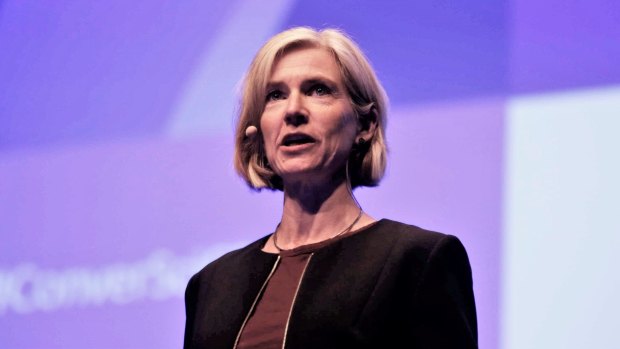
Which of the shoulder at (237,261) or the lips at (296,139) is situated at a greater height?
the lips at (296,139)

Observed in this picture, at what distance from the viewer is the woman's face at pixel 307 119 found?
6.89ft

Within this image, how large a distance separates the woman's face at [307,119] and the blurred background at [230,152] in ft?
2.15

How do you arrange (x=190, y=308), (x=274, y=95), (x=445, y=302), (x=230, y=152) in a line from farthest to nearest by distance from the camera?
(x=230, y=152) → (x=190, y=308) → (x=274, y=95) → (x=445, y=302)

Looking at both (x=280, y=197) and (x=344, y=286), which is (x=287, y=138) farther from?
(x=280, y=197)

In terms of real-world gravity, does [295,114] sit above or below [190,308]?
above

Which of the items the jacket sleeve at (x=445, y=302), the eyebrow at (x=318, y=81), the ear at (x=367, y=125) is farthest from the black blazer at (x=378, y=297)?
the eyebrow at (x=318, y=81)

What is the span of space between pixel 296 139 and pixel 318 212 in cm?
17

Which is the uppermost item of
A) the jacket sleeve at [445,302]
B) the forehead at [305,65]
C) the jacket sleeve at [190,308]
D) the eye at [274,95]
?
the forehead at [305,65]

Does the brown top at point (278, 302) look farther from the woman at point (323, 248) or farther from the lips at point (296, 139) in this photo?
the lips at point (296, 139)

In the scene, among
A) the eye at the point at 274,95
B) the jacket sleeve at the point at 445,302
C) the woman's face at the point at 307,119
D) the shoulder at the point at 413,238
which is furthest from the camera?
the eye at the point at 274,95

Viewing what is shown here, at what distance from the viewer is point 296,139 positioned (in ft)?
6.94

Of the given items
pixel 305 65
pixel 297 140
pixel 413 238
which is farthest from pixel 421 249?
pixel 305 65

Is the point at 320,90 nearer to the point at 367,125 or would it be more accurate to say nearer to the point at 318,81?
the point at 318,81

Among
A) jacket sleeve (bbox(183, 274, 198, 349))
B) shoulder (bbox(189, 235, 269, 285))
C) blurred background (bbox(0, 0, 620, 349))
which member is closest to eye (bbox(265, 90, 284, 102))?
shoulder (bbox(189, 235, 269, 285))
